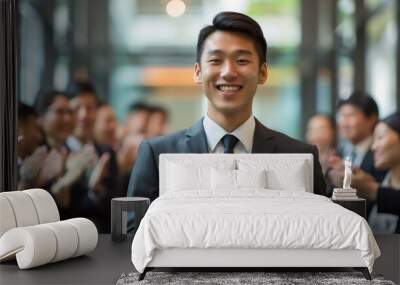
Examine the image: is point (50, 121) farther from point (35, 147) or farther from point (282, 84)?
point (282, 84)

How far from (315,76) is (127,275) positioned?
3372mm

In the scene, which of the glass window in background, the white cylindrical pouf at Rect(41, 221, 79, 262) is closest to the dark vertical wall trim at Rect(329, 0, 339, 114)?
the glass window in background

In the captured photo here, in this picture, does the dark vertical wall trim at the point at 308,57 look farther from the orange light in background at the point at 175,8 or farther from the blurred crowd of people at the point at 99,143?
the orange light in background at the point at 175,8

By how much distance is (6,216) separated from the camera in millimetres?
5070

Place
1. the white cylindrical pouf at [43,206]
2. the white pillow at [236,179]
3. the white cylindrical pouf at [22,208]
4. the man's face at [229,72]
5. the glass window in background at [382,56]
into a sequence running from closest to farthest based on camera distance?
the white cylindrical pouf at [22,208] → the white cylindrical pouf at [43,206] → the white pillow at [236,179] → the man's face at [229,72] → the glass window in background at [382,56]

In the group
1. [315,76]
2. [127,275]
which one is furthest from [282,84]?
[127,275]

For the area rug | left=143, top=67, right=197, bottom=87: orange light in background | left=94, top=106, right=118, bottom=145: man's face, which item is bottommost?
the area rug

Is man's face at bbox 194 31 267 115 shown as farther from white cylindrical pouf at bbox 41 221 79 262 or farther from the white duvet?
the white duvet

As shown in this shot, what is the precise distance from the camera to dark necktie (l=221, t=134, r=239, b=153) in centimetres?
666

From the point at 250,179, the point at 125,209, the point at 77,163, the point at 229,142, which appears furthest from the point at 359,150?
the point at 77,163

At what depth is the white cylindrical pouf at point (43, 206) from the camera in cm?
540

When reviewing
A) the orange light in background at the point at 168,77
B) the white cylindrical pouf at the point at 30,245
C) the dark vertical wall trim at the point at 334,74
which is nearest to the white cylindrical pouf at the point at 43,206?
the white cylindrical pouf at the point at 30,245

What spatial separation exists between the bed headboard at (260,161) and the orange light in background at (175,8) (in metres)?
1.60

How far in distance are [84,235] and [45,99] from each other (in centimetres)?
231
